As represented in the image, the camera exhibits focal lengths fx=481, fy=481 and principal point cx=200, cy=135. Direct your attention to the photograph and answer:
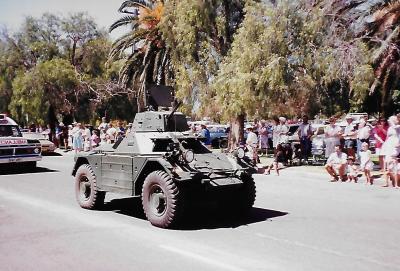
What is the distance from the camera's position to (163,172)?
25.8 ft

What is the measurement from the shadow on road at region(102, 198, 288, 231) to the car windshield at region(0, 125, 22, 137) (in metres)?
7.85

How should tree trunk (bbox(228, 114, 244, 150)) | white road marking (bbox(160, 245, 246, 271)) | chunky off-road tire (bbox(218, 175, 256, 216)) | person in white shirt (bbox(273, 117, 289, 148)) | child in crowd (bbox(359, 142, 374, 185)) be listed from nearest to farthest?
white road marking (bbox(160, 245, 246, 271)), chunky off-road tire (bbox(218, 175, 256, 216)), child in crowd (bbox(359, 142, 374, 185)), person in white shirt (bbox(273, 117, 289, 148)), tree trunk (bbox(228, 114, 244, 150))

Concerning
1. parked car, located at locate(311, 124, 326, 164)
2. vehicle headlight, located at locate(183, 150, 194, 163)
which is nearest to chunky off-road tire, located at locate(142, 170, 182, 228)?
vehicle headlight, located at locate(183, 150, 194, 163)

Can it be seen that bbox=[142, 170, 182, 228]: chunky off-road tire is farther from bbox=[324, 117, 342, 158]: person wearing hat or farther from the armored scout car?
the armored scout car

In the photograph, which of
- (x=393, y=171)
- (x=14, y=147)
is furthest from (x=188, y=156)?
(x=14, y=147)

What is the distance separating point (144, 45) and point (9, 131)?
9.63 m

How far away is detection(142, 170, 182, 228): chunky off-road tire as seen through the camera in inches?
298

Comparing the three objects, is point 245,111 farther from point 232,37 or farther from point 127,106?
point 127,106

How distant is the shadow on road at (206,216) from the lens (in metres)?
7.98

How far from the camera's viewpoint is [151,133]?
29.7 feet

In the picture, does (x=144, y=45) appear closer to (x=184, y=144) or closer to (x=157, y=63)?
(x=157, y=63)

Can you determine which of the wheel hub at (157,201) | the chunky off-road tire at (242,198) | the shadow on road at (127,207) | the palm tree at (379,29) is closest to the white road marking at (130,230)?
the wheel hub at (157,201)

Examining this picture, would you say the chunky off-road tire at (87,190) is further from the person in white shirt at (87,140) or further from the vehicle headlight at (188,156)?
the person in white shirt at (87,140)

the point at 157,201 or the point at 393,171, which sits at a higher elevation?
the point at 393,171
